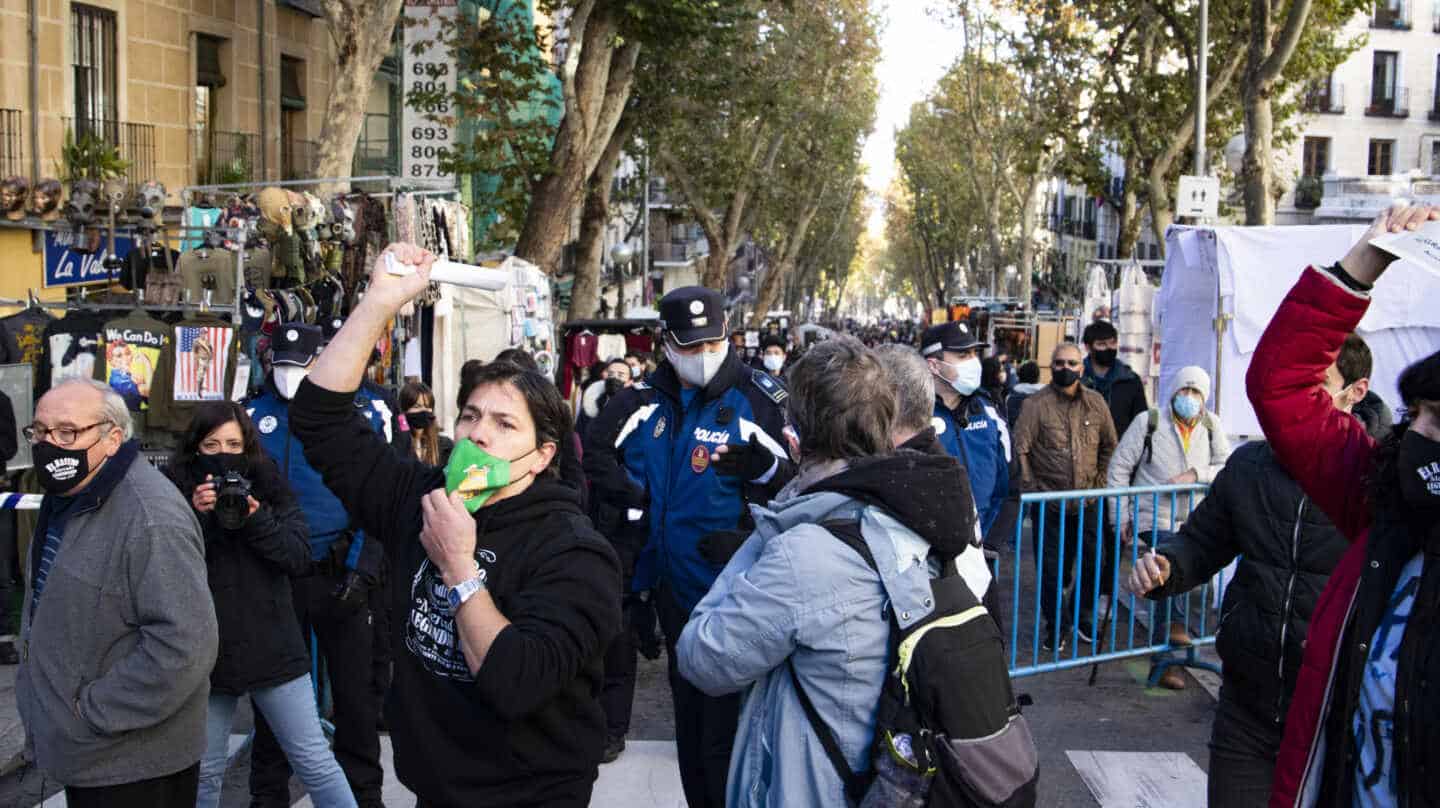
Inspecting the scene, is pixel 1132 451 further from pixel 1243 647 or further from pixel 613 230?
pixel 613 230

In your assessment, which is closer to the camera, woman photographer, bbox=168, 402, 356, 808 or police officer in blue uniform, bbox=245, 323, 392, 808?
woman photographer, bbox=168, 402, 356, 808

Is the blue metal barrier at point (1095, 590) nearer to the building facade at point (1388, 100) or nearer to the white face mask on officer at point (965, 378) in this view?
the white face mask on officer at point (965, 378)

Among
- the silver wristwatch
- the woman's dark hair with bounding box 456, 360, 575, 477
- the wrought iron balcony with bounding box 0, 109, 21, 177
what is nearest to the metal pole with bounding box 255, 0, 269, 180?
the wrought iron balcony with bounding box 0, 109, 21, 177

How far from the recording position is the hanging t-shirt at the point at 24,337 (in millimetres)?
9008

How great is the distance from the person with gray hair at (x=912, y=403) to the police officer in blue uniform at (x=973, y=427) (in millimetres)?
3601

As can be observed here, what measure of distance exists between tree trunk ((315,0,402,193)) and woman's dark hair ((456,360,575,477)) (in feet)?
29.9

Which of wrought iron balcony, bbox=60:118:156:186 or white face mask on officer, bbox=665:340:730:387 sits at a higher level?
wrought iron balcony, bbox=60:118:156:186

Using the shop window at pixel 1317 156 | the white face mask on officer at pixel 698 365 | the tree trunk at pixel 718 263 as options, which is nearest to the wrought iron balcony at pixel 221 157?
the white face mask on officer at pixel 698 365

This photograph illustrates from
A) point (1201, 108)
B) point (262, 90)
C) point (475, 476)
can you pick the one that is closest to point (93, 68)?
point (262, 90)

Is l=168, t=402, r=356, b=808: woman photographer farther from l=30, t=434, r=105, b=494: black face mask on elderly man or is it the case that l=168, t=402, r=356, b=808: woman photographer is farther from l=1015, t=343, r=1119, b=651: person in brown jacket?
l=1015, t=343, r=1119, b=651: person in brown jacket

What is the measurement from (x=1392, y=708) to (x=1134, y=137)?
78.7 ft

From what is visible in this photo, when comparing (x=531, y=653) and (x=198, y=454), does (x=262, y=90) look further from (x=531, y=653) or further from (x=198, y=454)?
(x=531, y=653)

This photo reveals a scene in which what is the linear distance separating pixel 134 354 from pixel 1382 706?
7.78 m

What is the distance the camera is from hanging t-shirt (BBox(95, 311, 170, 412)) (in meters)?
8.62
